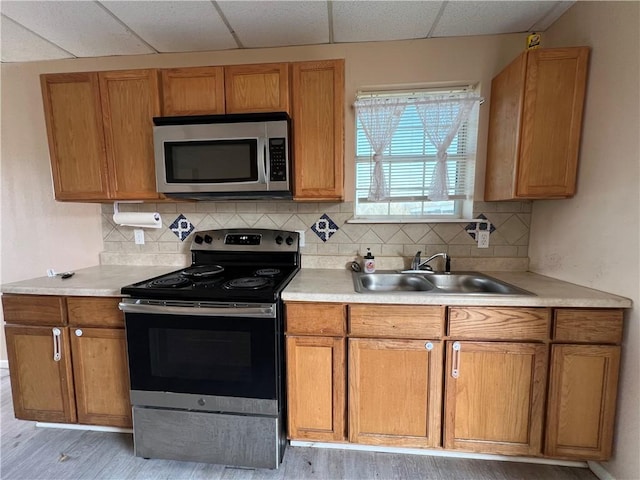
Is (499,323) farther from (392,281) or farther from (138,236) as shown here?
(138,236)

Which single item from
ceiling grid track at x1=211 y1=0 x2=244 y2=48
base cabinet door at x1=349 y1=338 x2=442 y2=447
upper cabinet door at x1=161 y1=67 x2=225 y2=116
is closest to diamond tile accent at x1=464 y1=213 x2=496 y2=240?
base cabinet door at x1=349 y1=338 x2=442 y2=447

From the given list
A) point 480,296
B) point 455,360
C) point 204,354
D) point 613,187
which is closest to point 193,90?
point 204,354

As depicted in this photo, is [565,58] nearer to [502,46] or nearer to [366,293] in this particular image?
[502,46]

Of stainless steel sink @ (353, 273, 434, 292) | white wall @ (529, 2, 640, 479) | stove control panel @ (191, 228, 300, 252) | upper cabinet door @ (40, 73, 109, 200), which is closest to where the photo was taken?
white wall @ (529, 2, 640, 479)

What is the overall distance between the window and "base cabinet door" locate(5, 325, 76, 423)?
6.56 feet

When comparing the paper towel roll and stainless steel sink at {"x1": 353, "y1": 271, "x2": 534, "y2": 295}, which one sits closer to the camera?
stainless steel sink at {"x1": 353, "y1": 271, "x2": 534, "y2": 295}

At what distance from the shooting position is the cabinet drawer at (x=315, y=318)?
140 cm

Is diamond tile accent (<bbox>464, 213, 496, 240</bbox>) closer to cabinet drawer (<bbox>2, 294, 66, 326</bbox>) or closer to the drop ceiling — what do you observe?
the drop ceiling

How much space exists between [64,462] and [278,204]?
1.86 metres

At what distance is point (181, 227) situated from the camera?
82.5 inches

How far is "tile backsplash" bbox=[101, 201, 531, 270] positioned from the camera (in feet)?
6.21

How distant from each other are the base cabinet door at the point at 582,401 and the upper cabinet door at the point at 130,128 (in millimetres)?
2406

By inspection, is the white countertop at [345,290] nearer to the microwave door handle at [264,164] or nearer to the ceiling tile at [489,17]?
the microwave door handle at [264,164]

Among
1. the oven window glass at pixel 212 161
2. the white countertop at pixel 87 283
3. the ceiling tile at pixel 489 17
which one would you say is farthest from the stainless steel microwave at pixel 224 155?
the ceiling tile at pixel 489 17
